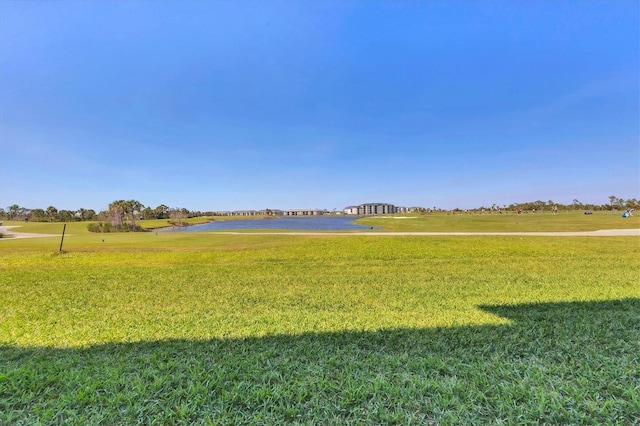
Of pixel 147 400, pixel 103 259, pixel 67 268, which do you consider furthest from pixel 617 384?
pixel 103 259

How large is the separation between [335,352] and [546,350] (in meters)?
2.19

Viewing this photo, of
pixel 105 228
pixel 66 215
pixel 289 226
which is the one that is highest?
pixel 66 215

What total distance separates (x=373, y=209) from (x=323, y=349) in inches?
5363

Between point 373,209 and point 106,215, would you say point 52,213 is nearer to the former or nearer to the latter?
point 106,215

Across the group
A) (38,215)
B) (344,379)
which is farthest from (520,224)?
(38,215)

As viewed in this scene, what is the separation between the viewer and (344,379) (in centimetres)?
243

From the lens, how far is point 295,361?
2.77 meters

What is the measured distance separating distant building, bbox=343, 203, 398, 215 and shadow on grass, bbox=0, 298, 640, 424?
13188cm

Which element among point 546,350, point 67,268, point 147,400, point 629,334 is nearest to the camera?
point 147,400

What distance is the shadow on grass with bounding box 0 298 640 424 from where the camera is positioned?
2.02 m

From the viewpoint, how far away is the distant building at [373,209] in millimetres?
133750

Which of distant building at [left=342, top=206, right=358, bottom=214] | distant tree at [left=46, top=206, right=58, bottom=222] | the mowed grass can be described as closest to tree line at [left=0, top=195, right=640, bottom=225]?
distant tree at [left=46, top=206, right=58, bottom=222]

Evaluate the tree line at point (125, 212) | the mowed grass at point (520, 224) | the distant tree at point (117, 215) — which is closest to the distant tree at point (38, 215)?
the tree line at point (125, 212)

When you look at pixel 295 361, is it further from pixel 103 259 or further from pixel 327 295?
pixel 103 259
